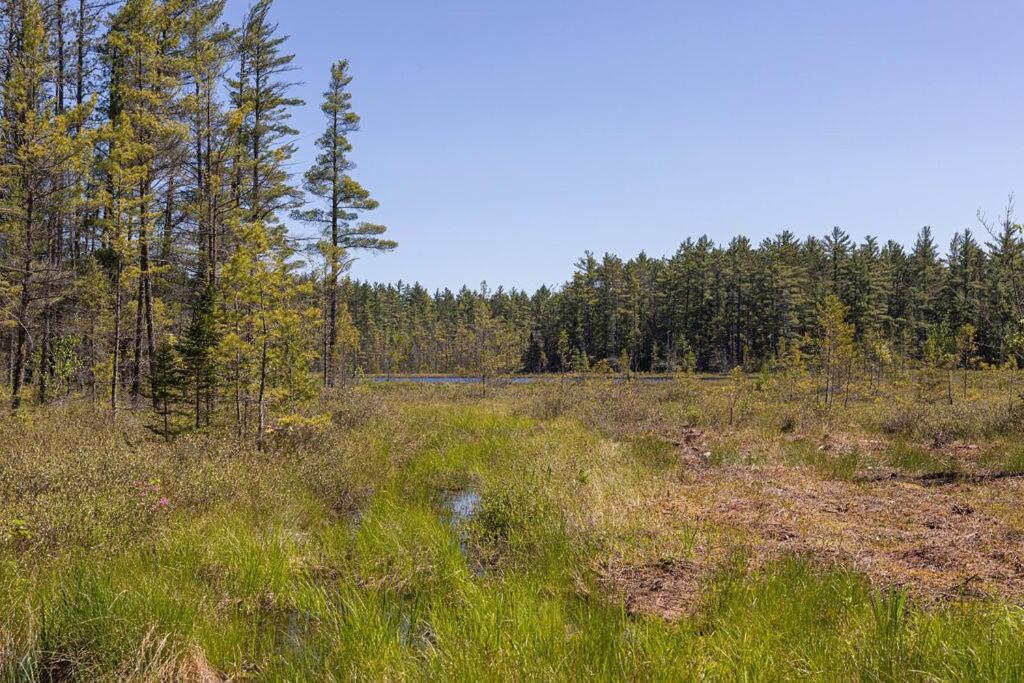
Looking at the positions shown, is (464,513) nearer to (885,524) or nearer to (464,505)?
(464,505)

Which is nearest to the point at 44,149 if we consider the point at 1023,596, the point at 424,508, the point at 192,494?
the point at 192,494

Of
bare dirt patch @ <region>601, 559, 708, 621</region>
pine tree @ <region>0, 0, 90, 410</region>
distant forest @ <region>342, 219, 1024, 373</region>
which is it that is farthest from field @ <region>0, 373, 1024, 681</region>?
distant forest @ <region>342, 219, 1024, 373</region>

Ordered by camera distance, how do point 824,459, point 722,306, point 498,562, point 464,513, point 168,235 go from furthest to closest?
point 722,306
point 168,235
point 824,459
point 464,513
point 498,562

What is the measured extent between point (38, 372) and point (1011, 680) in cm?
2194

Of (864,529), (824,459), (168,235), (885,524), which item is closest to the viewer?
(864,529)

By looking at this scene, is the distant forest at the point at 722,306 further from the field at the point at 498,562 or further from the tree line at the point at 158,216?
the field at the point at 498,562

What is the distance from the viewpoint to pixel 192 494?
→ 27.5ft

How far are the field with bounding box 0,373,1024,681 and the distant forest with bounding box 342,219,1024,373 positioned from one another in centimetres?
5147

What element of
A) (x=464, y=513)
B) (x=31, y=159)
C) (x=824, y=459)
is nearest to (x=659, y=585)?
(x=464, y=513)

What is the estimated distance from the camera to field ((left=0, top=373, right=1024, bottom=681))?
13.8 feet

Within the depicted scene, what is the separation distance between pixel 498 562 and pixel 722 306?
81.6 m

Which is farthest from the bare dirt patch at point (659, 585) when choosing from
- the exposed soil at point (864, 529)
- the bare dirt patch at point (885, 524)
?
the bare dirt patch at point (885, 524)

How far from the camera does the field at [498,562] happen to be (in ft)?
13.8

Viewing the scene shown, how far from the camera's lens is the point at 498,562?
6926mm
